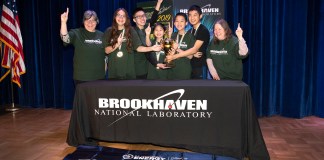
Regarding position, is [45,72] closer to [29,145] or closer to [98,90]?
[29,145]

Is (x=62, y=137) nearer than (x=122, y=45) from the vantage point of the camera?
No

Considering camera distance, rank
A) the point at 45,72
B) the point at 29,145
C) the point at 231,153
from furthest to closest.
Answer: the point at 45,72 → the point at 29,145 → the point at 231,153

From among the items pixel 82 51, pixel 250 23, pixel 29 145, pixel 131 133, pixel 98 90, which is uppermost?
Answer: pixel 250 23

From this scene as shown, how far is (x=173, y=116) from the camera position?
2928mm

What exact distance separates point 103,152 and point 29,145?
1.06m

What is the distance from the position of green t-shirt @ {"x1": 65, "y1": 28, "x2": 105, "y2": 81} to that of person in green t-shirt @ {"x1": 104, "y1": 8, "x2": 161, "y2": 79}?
0.16 meters


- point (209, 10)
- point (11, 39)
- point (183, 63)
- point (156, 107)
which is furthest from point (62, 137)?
point (209, 10)

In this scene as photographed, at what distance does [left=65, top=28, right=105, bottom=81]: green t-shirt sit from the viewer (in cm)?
360

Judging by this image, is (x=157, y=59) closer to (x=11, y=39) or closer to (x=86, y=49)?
(x=86, y=49)

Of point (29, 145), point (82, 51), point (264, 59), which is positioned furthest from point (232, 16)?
point (29, 145)

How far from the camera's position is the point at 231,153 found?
290 centimetres

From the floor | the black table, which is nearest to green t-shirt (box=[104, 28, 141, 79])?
the black table

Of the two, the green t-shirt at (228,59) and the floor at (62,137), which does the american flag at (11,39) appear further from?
the green t-shirt at (228,59)

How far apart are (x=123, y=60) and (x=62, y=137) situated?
133 cm
